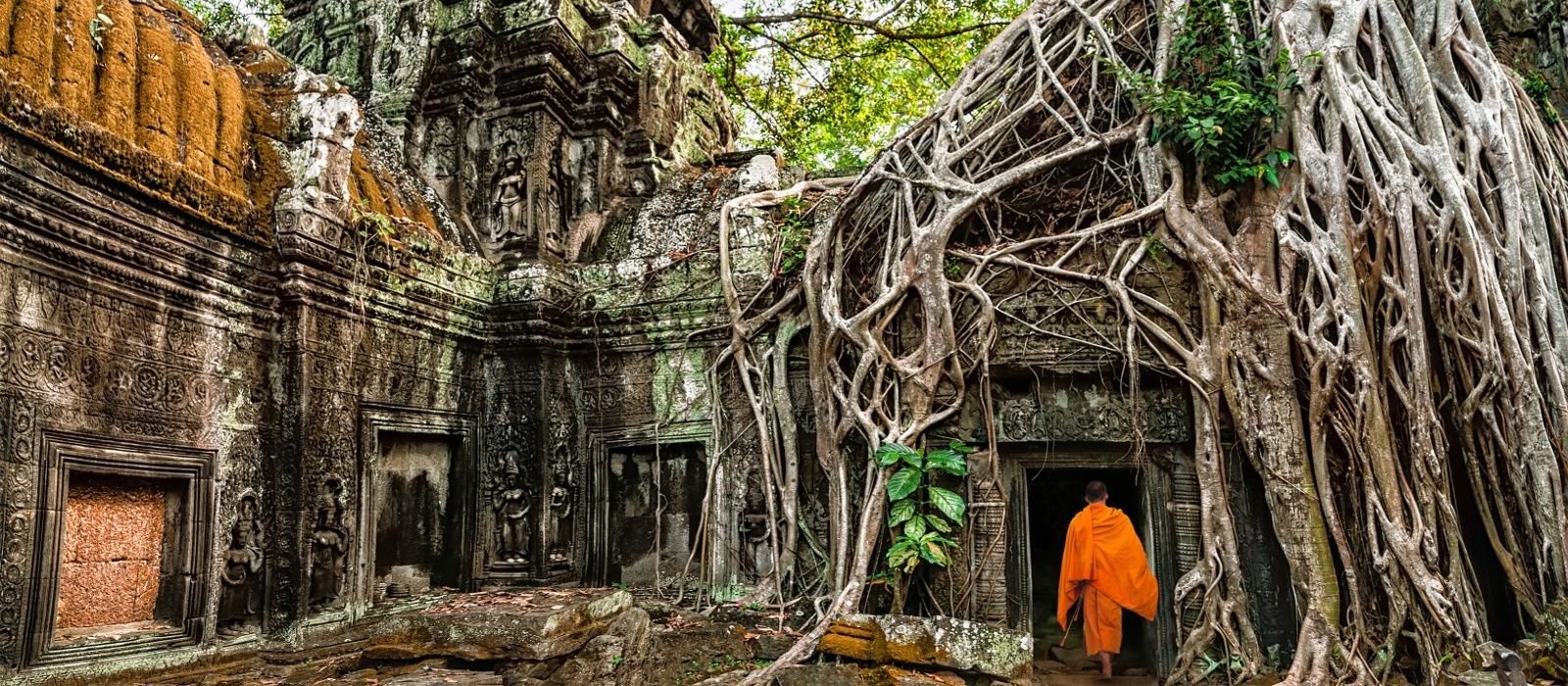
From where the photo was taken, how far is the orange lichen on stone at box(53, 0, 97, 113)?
4.11 metres

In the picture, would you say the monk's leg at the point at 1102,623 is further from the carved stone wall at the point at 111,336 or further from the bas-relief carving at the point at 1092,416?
the carved stone wall at the point at 111,336

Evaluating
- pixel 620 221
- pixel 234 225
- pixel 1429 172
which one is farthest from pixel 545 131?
pixel 1429 172

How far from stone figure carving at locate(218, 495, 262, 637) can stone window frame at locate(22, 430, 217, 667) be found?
12 centimetres

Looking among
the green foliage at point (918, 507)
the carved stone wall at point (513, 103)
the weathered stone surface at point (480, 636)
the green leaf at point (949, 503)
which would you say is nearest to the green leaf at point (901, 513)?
the green foliage at point (918, 507)

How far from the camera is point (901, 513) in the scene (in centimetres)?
493

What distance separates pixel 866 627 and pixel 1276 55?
3826 mm

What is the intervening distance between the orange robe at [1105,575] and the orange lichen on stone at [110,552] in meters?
4.73

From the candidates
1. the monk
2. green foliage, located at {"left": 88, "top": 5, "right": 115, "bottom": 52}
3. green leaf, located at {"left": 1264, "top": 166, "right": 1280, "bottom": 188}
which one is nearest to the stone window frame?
green foliage, located at {"left": 88, "top": 5, "right": 115, "bottom": 52}

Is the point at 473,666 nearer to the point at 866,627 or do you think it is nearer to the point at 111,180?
the point at 866,627

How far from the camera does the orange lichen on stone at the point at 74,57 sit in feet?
13.5

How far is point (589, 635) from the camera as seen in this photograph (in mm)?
3873

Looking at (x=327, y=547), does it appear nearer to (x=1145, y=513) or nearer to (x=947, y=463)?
(x=947, y=463)

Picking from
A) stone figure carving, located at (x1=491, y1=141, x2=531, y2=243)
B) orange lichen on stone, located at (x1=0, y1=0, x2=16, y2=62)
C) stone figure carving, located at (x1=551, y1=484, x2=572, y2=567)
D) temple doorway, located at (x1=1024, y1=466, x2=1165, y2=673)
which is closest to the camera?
orange lichen on stone, located at (x1=0, y1=0, x2=16, y2=62)

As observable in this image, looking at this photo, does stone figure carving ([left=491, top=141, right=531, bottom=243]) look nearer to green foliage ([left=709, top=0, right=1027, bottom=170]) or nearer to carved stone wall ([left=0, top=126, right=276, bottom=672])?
carved stone wall ([left=0, top=126, right=276, bottom=672])
